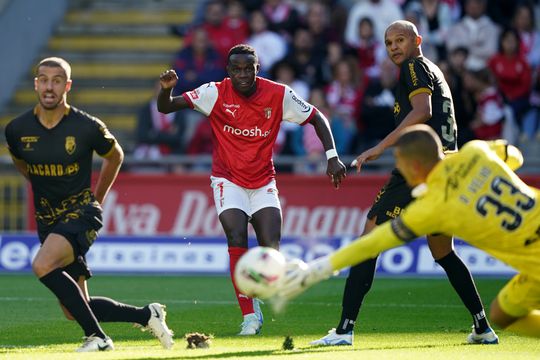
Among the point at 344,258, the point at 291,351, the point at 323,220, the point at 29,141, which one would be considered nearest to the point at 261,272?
the point at 344,258

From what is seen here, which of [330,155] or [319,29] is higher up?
[319,29]

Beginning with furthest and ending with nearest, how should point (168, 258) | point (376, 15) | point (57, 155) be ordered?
1. point (376, 15)
2. point (168, 258)
3. point (57, 155)

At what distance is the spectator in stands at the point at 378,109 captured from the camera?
19312 mm

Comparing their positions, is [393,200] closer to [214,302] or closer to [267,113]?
[267,113]

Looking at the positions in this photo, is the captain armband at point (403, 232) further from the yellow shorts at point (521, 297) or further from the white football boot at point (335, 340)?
the white football boot at point (335, 340)

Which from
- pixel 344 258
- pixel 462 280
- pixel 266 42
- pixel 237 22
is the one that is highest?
pixel 237 22

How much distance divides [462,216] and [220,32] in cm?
1427

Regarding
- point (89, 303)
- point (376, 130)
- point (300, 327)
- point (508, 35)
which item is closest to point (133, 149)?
point (376, 130)

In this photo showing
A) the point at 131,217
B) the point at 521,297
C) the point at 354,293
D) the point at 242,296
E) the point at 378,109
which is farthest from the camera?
the point at 378,109

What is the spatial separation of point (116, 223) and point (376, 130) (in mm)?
4239

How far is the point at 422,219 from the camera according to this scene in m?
7.65

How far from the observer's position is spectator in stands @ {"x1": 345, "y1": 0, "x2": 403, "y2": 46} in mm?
20703

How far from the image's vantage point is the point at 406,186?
10.2m

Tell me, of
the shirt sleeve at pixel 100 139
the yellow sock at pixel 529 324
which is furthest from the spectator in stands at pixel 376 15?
the yellow sock at pixel 529 324
